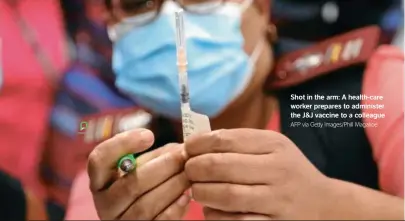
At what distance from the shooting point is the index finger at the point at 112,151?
64 centimetres

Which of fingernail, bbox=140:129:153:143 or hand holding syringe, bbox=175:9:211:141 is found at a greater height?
hand holding syringe, bbox=175:9:211:141

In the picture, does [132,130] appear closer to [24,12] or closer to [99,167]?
[99,167]

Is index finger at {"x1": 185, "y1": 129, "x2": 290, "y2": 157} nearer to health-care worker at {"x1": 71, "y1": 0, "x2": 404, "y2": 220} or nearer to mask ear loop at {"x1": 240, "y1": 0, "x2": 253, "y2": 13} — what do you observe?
health-care worker at {"x1": 71, "y1": 0, "x2": 404, "y2": 220}

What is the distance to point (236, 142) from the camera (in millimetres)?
655

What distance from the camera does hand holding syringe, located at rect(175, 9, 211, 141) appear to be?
A: 26.0 inches

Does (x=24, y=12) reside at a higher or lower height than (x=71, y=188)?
higher

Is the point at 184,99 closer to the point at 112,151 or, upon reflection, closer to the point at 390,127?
the point at 112,151

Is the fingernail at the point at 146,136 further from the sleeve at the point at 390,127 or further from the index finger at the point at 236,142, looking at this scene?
the sleeve at the point at 390,127

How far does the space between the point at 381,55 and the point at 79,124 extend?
0.29m

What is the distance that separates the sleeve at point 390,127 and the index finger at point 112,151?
0.21 meters

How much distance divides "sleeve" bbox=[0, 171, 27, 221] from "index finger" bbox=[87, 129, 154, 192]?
0.09m

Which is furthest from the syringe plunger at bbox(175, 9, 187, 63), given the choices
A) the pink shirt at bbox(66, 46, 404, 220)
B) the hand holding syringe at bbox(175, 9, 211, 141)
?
the pink shirt at bbox(66, 46, 404, 220)

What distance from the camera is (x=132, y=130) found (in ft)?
2.18

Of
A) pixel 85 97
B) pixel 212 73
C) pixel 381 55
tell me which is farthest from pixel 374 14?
pixel 85 97
